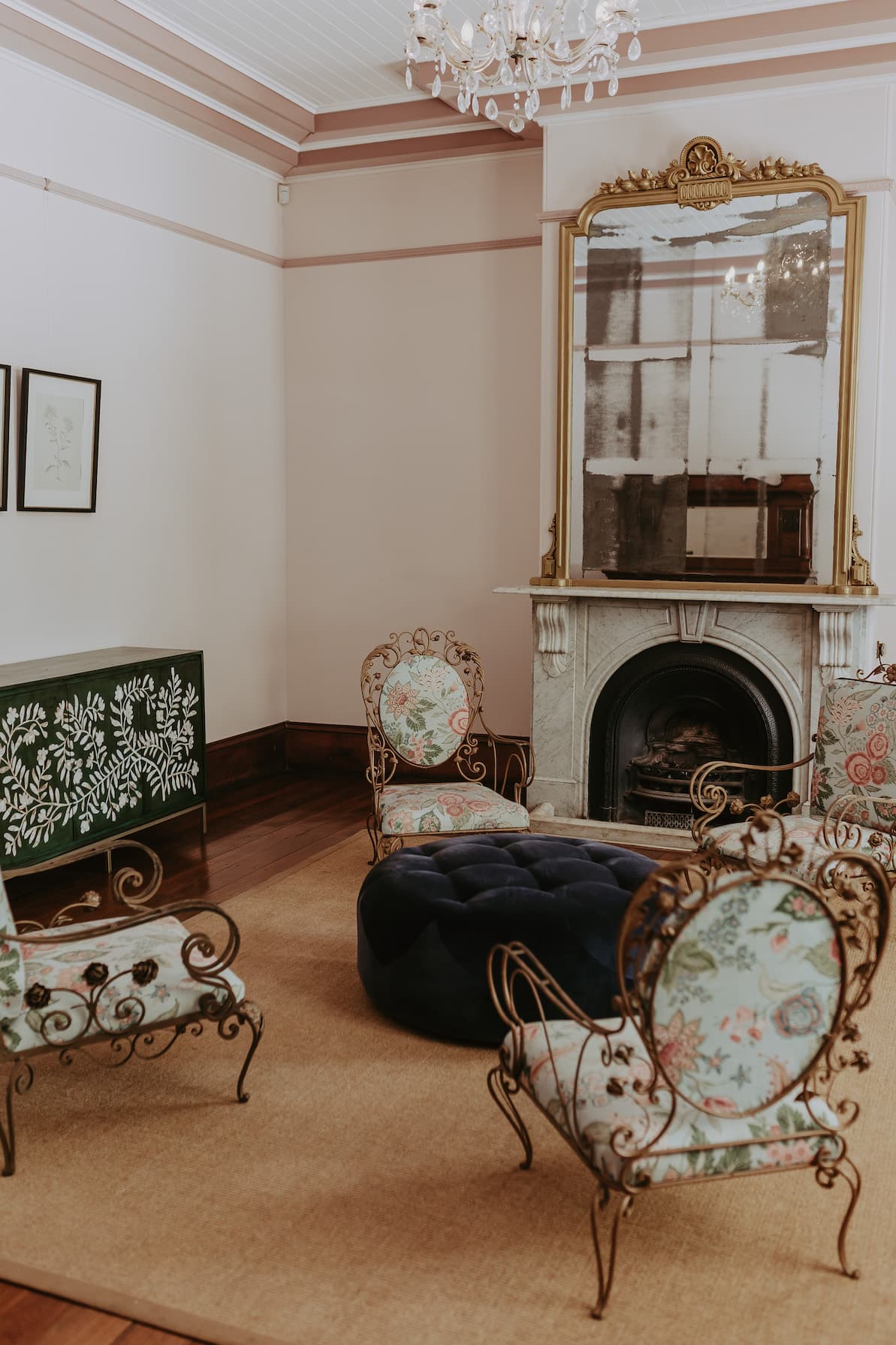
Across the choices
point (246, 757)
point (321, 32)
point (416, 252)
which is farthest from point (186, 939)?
point (416, 252)

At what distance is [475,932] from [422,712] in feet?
6.02

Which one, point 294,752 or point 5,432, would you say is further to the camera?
point 294,752

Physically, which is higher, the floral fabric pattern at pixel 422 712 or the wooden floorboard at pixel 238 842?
the floral fabric pattern at pixel 422 712

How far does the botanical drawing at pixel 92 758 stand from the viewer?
441cm

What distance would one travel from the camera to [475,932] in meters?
3.32

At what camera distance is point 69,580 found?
5.32 m

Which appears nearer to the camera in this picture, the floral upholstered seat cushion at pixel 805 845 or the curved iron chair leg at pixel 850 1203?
the curved iron chair leg at pixel 850 1203

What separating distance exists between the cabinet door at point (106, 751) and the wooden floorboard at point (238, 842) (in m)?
0.28

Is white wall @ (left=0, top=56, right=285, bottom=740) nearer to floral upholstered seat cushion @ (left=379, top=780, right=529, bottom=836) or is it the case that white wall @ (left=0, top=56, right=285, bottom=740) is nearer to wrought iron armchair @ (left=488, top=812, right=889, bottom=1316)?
floral upholstered seat cushion @ (left=379, top=780, right=529, bottom=836)

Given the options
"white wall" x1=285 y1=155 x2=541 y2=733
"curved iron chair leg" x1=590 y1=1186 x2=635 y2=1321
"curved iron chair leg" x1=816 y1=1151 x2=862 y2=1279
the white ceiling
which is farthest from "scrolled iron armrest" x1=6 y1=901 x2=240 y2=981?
the white ceiling

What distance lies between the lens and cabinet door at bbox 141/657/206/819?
5168mm

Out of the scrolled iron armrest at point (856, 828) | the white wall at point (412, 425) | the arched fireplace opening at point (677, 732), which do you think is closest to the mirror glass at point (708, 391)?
the arched fireplace opening at point (677, 732)

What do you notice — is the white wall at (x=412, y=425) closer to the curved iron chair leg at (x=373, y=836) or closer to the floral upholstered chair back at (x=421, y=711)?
the floral upholstered chair back at (x=421, y=711)

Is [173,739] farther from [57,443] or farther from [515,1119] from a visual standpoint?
[515,1119]
